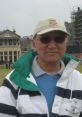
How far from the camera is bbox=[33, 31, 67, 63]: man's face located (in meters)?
3.56

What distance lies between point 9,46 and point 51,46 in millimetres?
104396

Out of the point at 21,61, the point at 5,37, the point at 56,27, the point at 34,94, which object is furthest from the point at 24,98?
the point at 5,37

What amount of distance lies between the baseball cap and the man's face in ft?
0.15

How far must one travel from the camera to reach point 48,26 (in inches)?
139

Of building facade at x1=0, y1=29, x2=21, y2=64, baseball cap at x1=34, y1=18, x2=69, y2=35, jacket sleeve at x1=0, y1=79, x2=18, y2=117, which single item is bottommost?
building facade at x1=0, y1=29, x2=21, y2=64

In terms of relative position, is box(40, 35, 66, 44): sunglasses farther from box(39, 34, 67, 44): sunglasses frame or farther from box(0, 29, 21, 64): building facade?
box(0, 29, 21, 64): building facade

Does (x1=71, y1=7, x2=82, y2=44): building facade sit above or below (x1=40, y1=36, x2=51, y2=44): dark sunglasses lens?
below

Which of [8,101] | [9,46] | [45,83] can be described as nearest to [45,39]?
[45,83]

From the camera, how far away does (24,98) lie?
3473mm

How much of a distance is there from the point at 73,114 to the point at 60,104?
4.7 inches

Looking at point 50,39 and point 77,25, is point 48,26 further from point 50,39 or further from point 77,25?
point 77,25

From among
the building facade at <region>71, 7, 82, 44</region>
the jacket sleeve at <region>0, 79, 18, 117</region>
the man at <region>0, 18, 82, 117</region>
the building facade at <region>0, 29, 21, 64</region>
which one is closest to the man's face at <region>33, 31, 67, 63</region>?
the man at <region>0, 18, 82, 117</region>

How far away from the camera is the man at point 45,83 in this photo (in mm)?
3459

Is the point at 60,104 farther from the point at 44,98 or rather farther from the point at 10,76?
the point at 10,76
